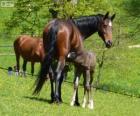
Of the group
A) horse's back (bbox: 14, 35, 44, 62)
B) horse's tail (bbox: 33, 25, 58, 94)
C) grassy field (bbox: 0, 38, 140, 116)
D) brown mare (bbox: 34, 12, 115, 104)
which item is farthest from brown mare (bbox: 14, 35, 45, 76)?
horse's tail (bbox: 33, 25, 58, 94)

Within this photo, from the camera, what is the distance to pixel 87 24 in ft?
53.6

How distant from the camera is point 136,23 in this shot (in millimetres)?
71875

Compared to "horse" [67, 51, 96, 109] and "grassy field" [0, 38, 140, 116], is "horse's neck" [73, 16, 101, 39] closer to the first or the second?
"horse" [67, 51, 96, 109]

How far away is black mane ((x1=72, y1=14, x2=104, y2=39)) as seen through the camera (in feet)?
53.2

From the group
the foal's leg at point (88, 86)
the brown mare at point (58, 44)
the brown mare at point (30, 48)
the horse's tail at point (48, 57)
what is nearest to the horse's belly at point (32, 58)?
the brown mare at point (30, 48)

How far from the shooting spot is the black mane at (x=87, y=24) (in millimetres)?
16205

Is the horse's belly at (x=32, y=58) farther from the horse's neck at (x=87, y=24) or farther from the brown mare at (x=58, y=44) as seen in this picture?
the brown mare at (x=58, y=44)

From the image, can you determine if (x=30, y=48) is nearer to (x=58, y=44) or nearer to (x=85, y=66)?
(x=85, y=66)

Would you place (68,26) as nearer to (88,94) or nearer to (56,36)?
(56,36)

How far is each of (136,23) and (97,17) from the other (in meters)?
56.2

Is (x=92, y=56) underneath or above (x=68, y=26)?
underneath

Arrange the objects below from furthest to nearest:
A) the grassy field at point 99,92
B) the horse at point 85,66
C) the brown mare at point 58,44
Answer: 1. the horse at point 85,66
2. the brown mare at point 58,44
3. the grassy field at point 99,92

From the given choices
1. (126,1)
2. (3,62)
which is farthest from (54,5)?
(126,1)

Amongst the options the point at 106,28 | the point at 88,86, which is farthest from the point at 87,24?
the point at 88,86
